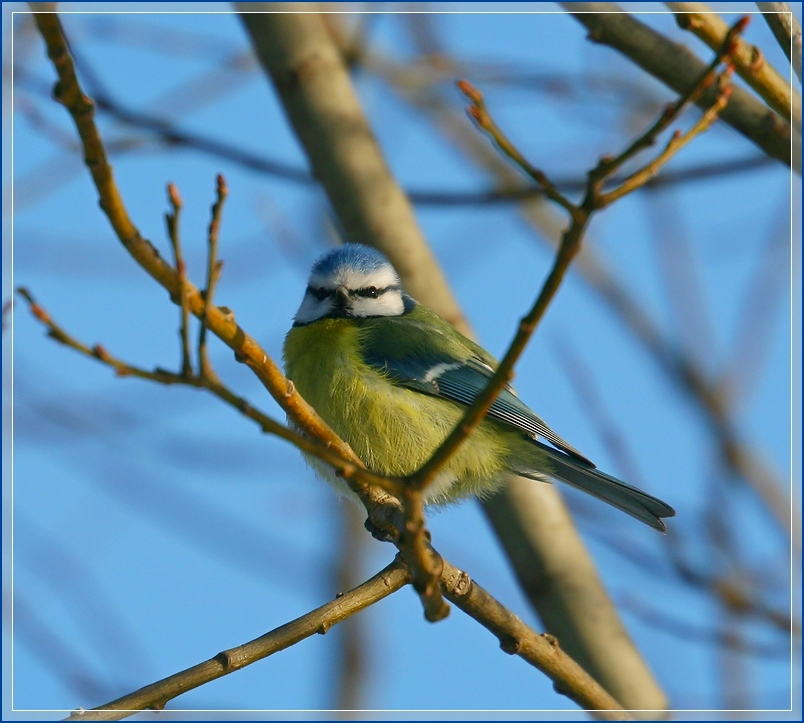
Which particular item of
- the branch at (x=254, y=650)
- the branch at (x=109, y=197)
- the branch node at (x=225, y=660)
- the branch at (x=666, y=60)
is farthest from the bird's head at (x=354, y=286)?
the branch at (x=109, y=197)

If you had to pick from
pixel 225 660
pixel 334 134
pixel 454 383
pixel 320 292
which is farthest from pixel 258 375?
pixel 320 292

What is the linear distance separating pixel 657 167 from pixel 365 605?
1.25 m

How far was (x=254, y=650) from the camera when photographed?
1.95 meters

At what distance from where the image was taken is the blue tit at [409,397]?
306 cm

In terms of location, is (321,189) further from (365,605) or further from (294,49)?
(365,605)

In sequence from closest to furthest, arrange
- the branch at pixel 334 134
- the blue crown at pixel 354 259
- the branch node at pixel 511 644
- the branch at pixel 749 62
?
1. the branch at pixel 749 62
2. the branch node at pixel 511 644
3. the branch at pixel 334 134
4. the blue crown at pixel 354 259

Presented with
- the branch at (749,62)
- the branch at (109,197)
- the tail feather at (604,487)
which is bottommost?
the branch at (109,197)

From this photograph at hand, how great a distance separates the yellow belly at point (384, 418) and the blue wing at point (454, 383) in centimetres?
4

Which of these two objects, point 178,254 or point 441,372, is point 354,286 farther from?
point 178,254

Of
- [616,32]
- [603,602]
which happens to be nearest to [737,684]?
[603,602]

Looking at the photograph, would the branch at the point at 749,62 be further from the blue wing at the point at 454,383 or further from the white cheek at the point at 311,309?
the white cheek at the point at 311,309

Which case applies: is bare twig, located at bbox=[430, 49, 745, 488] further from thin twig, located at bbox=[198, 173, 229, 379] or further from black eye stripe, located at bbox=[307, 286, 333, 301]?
black eye stripe, located at bbox=[307, 286, 333, 301]

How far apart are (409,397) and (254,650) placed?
53.7 inches

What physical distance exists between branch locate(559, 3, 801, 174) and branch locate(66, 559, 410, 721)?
4.99 feet
